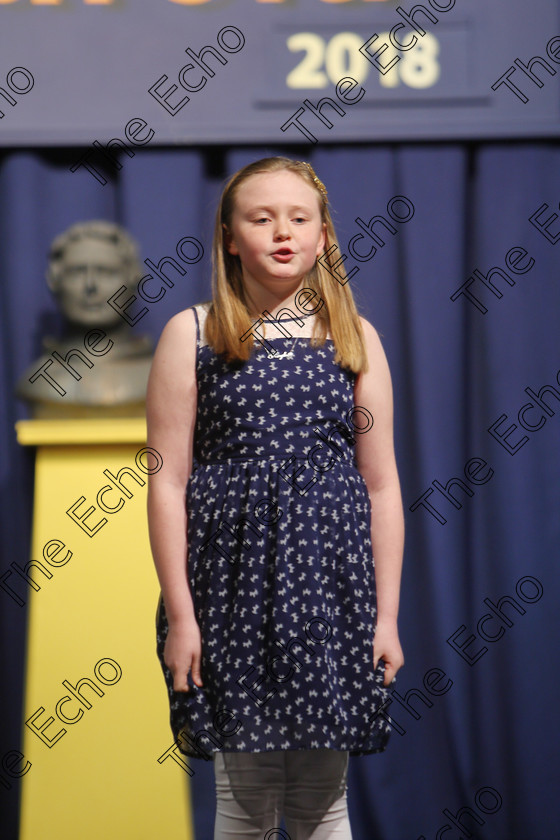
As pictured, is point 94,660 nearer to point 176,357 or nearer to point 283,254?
point 176,357

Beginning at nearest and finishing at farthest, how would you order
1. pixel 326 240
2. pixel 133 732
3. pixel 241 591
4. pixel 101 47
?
pixel 241 591, pixel 326 240, pixel 133 732, pixel 101 47

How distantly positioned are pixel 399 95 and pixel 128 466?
3.03 feet

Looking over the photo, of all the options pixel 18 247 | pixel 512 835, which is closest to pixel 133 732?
pixel 512 835

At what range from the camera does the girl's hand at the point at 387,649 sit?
112 centimetres

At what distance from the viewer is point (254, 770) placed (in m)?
1.11

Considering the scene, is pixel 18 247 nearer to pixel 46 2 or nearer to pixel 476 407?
pixel 46 2

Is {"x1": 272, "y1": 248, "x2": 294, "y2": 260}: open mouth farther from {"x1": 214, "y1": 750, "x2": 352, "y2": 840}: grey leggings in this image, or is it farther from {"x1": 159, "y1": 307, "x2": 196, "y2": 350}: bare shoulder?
{"x1": 214, "y1": 750, "x2": 352, "y2": 840}: grey leggings

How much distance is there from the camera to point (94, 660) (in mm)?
1607

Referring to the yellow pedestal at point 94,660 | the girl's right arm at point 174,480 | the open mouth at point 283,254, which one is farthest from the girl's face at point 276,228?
the yellow pedestal at point 94,660

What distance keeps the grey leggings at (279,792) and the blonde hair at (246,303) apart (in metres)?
0.47

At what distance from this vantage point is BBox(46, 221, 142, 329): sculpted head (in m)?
1.73

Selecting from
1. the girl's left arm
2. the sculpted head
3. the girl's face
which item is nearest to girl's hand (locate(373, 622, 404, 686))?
the girl's left arm

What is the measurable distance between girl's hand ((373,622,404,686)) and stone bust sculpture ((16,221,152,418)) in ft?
2.38

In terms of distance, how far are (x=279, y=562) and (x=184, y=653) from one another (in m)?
0.15
